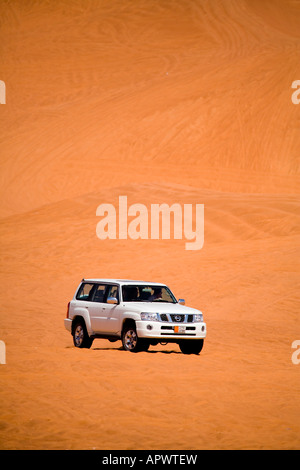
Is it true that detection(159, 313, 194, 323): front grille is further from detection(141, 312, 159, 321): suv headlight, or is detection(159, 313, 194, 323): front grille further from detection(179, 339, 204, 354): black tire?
detection(179, 339, 204, 354): black tire

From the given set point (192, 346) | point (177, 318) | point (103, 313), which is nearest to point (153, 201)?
point (103, 313)

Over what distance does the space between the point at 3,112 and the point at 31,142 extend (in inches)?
309

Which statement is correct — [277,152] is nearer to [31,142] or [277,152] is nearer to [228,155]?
[228,155]

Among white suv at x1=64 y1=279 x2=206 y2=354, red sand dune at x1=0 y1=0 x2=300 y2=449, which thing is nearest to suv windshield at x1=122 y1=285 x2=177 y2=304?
white suv at x1=64 y1=279 x2=206 y2=354

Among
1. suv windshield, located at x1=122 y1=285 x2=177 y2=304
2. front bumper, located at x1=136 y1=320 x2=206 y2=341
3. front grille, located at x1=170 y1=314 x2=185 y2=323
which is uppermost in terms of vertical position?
suv windshield, located at x1=122 y1=285 x2=177 y2=304

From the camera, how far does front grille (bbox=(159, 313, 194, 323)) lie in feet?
49.6

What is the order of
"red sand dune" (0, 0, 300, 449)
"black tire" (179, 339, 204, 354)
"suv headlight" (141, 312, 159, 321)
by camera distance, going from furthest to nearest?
"black tire" (179, 339, 204, 354) → "suv headlight" (141, 312, 159, 321) → "red sand dune" (0, 0, 300, 449)

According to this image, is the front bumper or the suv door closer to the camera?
the front bumper

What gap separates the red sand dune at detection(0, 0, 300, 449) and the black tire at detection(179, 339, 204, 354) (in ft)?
0.88

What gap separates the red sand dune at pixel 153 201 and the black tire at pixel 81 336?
1.96ft

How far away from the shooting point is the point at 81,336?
54.1 ft

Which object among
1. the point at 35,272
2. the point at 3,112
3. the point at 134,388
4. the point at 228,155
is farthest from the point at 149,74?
the point at 134,388

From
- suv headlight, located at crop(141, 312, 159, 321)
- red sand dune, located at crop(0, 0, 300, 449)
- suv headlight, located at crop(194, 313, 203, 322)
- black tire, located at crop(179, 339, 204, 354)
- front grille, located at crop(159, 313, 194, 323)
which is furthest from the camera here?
black tire, located at crop(179, 339, 204, 354)
